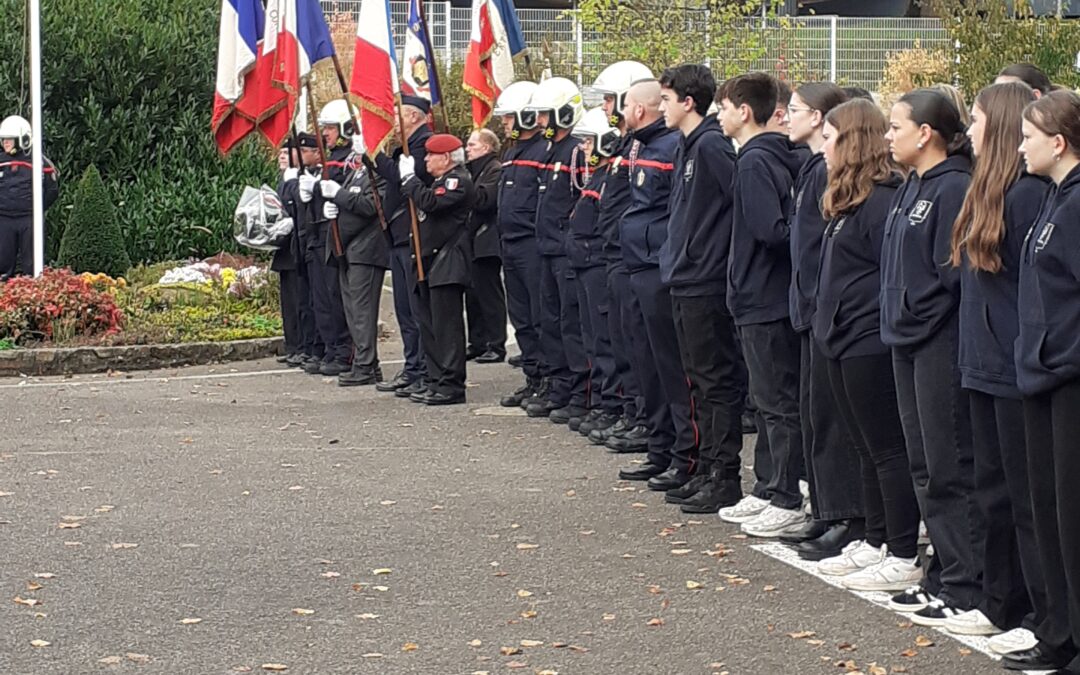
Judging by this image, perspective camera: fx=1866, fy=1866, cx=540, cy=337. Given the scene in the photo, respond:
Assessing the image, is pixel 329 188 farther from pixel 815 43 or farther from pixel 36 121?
pixel 815 43

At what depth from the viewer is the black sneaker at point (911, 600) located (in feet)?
23.4

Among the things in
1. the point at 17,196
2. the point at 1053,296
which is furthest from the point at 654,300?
the point at 17,196

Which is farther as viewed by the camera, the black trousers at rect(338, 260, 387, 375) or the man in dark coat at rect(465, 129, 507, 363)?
the black trousers at rect(338, 260, 387, 375)

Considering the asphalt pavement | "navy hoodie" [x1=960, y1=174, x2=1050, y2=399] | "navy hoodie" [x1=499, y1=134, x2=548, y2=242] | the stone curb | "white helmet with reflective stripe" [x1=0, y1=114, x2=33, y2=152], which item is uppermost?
"white helmet with reflective stripe" [x1=0, y1=114, x2=33, y2=152]

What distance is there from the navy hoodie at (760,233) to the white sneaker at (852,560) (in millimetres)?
1261

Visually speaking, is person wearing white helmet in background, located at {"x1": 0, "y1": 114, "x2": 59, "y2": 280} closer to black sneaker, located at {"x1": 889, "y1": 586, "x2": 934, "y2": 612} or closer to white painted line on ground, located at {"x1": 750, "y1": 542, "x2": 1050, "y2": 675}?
white painted line on ground, located at {"x1": 750, "y1": 542, "x2": 1050, "y2": 675}

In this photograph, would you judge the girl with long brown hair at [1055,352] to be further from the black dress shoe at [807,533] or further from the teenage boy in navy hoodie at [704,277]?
the teenage boy in navy hoodie at [704,277]

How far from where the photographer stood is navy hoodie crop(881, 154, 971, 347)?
677 cm

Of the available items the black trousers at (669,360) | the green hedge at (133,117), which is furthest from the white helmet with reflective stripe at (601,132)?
the green hedge at (133,117)

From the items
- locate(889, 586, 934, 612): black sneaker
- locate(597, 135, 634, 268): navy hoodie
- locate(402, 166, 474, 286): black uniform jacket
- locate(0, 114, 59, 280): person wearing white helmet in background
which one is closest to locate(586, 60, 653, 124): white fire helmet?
locate(597, 135, 634, 268): navy hoodie

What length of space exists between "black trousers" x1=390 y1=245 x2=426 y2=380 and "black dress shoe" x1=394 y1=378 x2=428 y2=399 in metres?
0.06

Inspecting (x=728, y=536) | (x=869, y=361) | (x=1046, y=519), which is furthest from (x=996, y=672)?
(x=728, y=536)

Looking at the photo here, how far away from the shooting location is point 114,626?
23.5 ft

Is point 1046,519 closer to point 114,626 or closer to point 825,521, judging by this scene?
point 825,521
